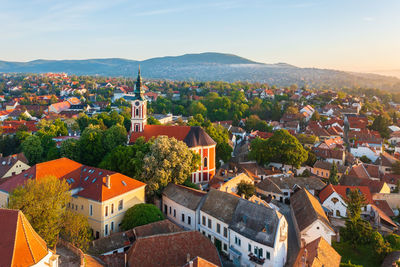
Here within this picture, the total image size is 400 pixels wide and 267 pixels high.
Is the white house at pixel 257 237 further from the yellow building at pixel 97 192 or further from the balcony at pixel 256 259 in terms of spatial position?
the yellow building at pixel 97 192

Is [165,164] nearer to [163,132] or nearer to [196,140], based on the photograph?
[196,140]

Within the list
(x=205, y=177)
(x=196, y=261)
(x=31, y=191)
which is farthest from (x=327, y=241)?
(x=31, y=191)

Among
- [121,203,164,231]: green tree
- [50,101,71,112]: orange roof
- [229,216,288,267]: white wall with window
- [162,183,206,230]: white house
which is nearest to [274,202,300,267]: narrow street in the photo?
[229,216,288,267]: white wall with window

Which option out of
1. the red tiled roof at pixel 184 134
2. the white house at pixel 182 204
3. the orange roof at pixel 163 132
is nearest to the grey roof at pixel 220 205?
the white house at pixel 182 204

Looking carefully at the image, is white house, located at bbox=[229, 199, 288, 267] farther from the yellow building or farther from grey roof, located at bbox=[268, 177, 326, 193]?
grey roof, located at bbox=[268, 177, 326, 193]

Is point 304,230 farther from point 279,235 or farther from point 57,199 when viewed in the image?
point 57,199

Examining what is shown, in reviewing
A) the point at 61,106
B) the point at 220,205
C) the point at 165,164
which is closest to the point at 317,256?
the point at 220,205
